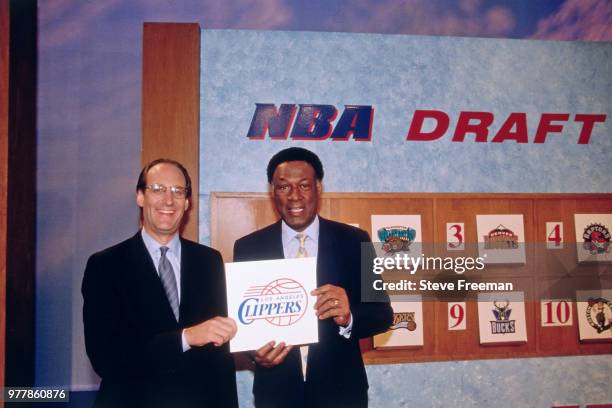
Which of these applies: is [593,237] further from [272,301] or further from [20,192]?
[20,192]

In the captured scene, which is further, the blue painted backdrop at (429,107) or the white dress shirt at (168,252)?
the blue painted backdrop at (429,107)

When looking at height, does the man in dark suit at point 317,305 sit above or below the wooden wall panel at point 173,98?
below

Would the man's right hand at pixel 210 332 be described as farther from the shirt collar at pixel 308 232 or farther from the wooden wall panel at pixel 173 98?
the wooden wall panel at pixel 173 98

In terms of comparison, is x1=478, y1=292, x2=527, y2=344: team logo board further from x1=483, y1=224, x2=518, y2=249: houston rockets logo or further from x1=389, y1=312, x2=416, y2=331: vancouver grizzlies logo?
x1=389, y1=312, x2=416, y2=331: vancouver grizzlies logo

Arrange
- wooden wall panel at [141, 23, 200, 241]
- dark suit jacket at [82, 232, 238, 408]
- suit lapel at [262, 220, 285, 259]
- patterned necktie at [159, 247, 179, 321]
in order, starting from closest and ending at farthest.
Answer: dark suit jacket at [82, 232, 238, 408] < patterned necktie at [159, 247, 179, 321] < suit lapel at [262, 220, 285, 259] < wooden wall panel at [141, 23, 200, 241]

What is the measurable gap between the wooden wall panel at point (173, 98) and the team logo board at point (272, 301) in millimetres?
1336

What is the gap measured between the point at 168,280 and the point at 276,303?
1.63 ft

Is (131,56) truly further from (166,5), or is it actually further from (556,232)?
(556,232)

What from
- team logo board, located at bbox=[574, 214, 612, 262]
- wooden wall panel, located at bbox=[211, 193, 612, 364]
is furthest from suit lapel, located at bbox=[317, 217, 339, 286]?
team logo board, located at bbox=[574, 214, 612, 262]

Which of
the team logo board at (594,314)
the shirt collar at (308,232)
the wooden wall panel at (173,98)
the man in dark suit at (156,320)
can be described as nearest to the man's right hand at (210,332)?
the man in dark suit at (156,320)

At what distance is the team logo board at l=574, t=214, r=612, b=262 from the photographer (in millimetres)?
3828

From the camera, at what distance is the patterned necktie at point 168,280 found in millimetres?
2039

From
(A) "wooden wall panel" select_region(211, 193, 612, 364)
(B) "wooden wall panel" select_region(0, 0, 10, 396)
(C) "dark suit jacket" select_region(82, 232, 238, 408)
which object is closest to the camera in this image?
(C) "dark suit jacket" select_region(82, 232, 238, 408)

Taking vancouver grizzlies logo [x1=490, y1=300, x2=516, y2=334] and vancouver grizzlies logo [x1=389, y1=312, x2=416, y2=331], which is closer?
vancouver grizzlies logo [x1=389, y1=312, x2=416, y2=331]
